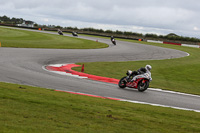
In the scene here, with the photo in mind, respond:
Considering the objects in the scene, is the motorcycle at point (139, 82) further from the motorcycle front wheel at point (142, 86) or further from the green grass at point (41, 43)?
the green grass at point (41, 43)

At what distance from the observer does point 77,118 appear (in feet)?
19.5

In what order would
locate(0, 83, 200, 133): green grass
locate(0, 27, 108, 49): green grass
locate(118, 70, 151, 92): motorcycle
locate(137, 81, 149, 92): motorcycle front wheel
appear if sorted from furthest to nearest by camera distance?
locate(0, 27, 108, 49): green grass
locate(137, 81, 149, 92): motorcycle front wheel
locate(118, 70, 151, 92): motorcycle
locate(0, 83, 200, 133): green grass

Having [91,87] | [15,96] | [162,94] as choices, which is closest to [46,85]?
[91,87]

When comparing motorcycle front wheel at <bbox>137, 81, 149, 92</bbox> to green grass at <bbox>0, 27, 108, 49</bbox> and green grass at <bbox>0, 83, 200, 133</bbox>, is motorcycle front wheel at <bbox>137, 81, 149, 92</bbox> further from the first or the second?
green grass at <bbox>0, 27, 108, 49</bbox>

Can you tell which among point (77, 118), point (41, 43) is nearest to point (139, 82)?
point (77, 118)

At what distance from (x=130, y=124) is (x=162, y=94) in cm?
666

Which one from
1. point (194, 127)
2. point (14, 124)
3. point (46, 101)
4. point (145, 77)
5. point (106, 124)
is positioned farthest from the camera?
point (145, 77)

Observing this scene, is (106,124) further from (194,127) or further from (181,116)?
(181,116)

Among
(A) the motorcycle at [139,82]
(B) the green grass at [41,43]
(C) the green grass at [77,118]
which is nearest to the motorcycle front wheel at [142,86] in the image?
(A) the motorcycle at [139,82]

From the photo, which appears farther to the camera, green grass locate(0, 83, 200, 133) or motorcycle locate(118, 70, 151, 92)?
motorcycle locate(118, 70, 151, 92)

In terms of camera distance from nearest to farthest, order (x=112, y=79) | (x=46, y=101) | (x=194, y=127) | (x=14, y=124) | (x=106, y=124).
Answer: (x=14, y=124), (x=106, y=124), (x=194, y=127), (x=46, y=101), (x=112, y=79)

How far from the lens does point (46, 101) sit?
727cm

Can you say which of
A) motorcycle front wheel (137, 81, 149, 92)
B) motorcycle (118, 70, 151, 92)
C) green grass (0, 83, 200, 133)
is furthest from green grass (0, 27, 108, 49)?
green grass (0, 83, 200, 133)

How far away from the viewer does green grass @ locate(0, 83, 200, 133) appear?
16.7 feet
